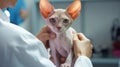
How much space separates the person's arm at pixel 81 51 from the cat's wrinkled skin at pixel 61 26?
0.02 meters

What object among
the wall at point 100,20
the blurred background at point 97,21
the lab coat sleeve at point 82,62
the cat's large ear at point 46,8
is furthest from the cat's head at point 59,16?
the wall at point 100,20

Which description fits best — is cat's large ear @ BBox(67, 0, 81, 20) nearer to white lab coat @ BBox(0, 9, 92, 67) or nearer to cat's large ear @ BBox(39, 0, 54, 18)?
cat's large ear @ BBox(39, 0, 54, 18)

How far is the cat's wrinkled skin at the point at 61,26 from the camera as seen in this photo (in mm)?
827

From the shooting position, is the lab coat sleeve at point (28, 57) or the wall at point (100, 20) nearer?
the lab coat sleeve at point (28, 57)

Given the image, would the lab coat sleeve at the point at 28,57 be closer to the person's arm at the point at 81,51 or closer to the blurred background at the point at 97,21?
the person's arm at the point at 81,51

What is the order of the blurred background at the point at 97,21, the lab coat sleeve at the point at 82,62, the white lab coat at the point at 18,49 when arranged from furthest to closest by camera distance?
the blurred background at the point at 97,21, the lab coat sleeve at the point at 82,62, the white lab coat at the point at 18,49

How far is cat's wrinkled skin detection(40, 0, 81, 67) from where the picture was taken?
0.83 m

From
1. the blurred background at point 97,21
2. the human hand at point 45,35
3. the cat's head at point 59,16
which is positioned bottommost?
the blurred background at point 97,21

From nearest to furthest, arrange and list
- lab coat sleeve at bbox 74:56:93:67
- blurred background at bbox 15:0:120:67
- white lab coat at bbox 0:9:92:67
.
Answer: white lab coat at bbox 0:9:92:67 < lab coat sleeve at bbox 74:56:93:67 < blurred background at bbox 15:0:120:67

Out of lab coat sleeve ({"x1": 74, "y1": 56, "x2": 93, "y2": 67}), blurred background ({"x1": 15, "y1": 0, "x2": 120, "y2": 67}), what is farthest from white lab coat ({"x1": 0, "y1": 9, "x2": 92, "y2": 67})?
blurred background ({"x1": 15, "y1": 0, "x2": 120, "y2": 67})

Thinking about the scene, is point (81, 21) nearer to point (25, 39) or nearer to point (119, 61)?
point (119, 61)

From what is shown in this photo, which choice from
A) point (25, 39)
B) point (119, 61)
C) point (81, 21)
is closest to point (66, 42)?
point (25, 39)

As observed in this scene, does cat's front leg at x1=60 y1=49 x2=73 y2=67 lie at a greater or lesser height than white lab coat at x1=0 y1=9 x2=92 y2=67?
lesser

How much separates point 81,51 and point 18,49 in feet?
0.91
